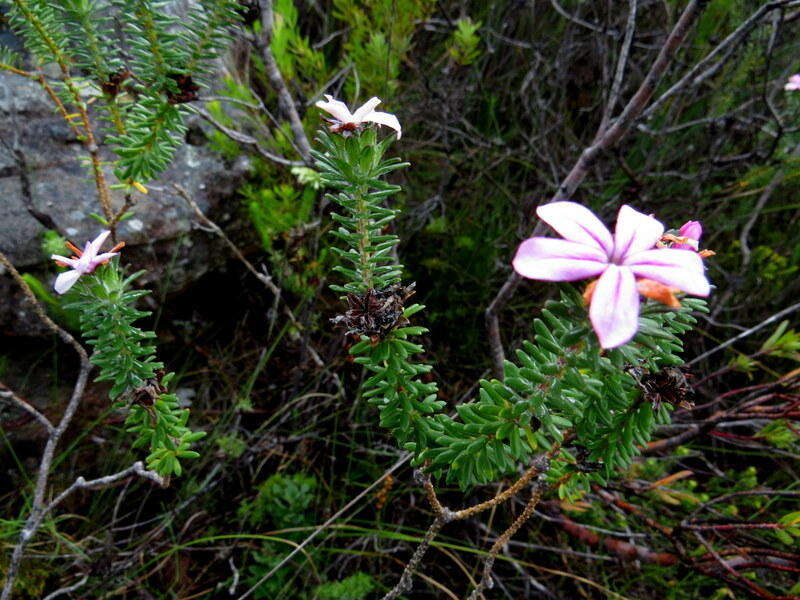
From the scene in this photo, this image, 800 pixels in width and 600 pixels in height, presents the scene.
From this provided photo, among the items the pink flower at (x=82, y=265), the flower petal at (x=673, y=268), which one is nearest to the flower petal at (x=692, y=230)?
the flower petal at (x=673, y=268)

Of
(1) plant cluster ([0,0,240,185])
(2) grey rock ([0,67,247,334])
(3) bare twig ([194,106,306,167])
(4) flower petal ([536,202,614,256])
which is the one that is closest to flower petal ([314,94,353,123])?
(4) flower petal ([536,202,614,256])

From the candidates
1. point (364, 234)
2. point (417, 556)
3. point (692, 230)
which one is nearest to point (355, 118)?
point (364, 234)

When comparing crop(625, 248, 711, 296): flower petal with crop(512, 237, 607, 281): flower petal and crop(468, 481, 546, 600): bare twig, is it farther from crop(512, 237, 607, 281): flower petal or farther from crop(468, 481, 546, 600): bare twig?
crop(468, 481, 546, 600): bare twig

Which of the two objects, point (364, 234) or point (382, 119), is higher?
point (382, 119)

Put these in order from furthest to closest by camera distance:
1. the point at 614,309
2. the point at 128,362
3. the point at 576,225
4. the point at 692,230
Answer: the point at 128,362 < the point at 692,230 < the point at 576,225 < the point at 614,309

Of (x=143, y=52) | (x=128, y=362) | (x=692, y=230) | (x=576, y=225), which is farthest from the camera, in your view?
(x=143, y=52)

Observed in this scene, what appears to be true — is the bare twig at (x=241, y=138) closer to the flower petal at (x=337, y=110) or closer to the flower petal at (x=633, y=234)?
the flower petal at (x=337, y=110)

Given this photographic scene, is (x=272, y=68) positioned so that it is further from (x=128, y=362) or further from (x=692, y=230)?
(x=692, y=230)
